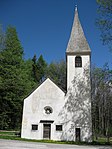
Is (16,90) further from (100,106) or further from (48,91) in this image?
(100,106)


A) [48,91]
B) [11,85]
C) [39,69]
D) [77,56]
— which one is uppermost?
[39,69]

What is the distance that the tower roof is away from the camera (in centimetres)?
2425

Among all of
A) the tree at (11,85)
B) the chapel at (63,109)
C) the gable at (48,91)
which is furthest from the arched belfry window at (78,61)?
the tree at (11,85)

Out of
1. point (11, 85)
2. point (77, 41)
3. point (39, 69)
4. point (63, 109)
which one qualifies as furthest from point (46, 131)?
point (39, 69)

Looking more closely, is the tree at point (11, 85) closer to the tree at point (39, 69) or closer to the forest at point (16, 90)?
the forest at point (16, 90)

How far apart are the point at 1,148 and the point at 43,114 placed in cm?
1043

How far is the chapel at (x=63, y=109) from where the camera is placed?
69.6 ft

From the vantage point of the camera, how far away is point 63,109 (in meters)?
22.0

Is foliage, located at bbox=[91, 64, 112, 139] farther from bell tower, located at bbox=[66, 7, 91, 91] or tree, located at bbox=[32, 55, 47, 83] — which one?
tree, located at bbox=[32, 55, 47, 83]

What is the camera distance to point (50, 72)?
49.1 m

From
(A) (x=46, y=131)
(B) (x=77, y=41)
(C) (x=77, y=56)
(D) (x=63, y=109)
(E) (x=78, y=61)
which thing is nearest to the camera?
(A) (x=46, y=131)

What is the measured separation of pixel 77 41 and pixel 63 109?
9.66 m

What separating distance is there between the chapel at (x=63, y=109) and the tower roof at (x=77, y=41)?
0.43 metres

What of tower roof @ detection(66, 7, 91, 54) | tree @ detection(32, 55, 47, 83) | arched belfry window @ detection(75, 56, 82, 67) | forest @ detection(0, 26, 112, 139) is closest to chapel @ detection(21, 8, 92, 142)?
arched belfry window @ detection(75, 56, 82, 67)
